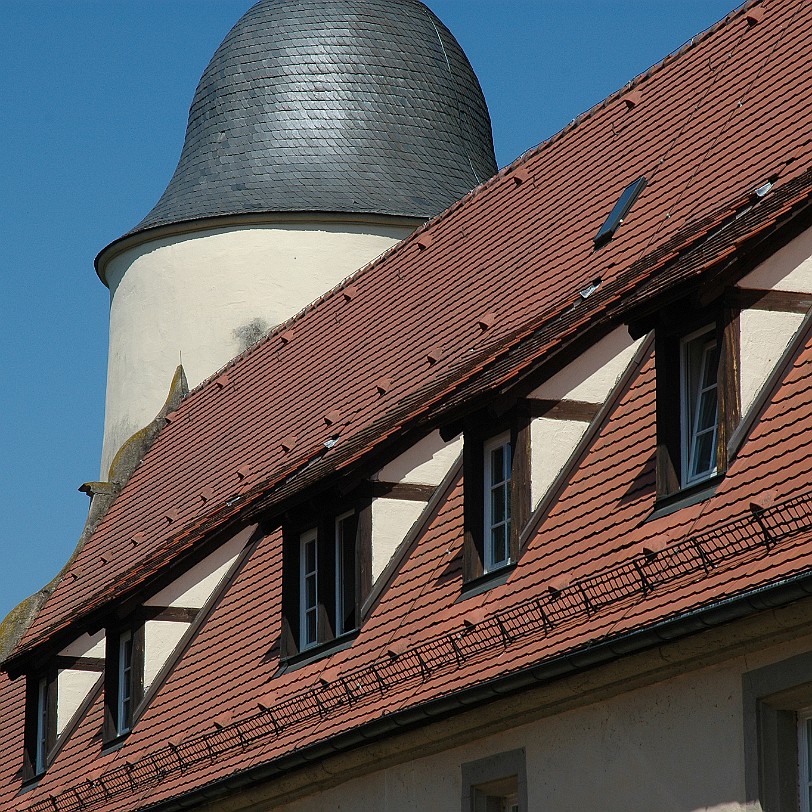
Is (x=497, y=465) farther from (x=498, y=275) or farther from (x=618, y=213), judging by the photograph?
(x=498, y=275)

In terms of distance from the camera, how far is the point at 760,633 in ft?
Answer: 36.4

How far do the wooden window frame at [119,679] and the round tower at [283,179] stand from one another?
9.11 m

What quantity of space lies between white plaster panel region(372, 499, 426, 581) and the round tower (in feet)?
42.0

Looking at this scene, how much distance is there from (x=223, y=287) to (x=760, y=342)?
56.4 ft

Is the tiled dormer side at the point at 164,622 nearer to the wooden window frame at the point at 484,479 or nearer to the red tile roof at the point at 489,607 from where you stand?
the red tile roof at the point at 489,607

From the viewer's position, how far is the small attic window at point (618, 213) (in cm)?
1697

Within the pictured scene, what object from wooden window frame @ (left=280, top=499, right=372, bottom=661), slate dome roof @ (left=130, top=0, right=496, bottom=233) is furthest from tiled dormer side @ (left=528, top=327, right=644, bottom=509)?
slate dome roof @ (left=130, top=0, right=496, bottom=233)

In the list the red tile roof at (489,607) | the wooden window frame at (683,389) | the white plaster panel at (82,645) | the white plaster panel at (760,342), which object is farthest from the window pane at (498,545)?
the white plaster panel at (82,645)

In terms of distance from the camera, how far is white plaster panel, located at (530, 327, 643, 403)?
14.2 meters

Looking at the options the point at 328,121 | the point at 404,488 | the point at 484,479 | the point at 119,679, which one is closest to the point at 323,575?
the point at 404,488

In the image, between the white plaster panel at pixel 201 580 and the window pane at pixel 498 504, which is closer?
the window pane at pixel 498 504

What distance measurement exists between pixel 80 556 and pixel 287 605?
976cm

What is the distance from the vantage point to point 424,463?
52.4 feet

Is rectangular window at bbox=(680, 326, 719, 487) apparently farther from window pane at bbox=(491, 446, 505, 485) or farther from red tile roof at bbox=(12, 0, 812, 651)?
window pane at bbox=(491, 446, 505, 485)
